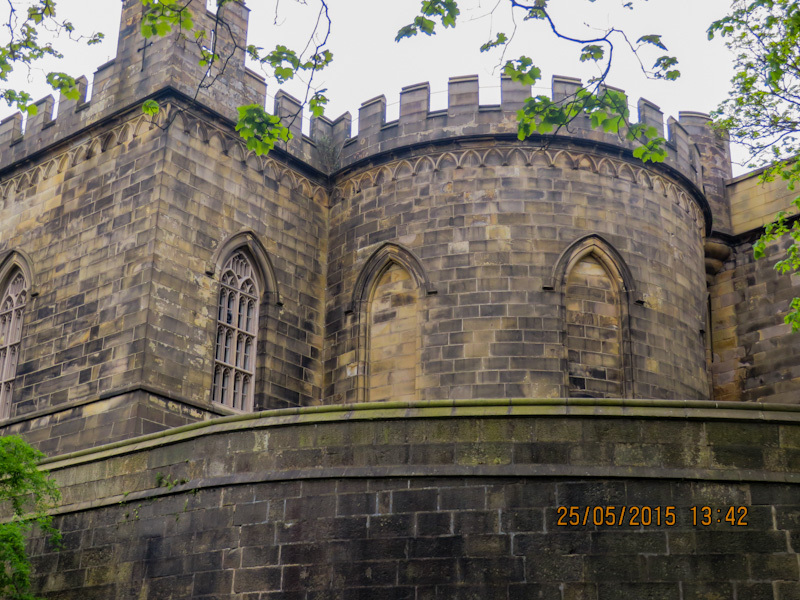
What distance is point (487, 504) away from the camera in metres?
11.0

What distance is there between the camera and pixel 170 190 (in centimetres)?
1712

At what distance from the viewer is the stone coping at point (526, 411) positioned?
434 inches

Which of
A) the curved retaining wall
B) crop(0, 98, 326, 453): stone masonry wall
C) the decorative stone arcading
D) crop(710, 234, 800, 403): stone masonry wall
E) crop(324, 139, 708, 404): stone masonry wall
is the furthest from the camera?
crop(710, 234, 800, 403): stone masonry wall

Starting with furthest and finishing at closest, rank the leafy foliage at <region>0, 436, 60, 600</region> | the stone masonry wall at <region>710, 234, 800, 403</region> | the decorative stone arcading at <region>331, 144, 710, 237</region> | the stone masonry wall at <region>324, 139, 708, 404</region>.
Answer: the stone masonry wall at <region>710, 234, 800, 403</region> < the decorative stone arcading at <region>331, 144, 710, 237</region> < the stone masonry wall at <region>324, 139, 708, 404</region> < the leafy foliage at <region>0, 436, 60, 600</region>

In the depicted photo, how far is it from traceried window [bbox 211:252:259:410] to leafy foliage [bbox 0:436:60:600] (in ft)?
13.7

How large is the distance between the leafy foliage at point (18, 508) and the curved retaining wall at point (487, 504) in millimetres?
1327

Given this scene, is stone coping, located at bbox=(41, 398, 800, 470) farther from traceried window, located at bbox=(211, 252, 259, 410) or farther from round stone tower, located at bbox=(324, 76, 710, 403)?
round stone tower, located at bbox=(324, 76, 710, 403)

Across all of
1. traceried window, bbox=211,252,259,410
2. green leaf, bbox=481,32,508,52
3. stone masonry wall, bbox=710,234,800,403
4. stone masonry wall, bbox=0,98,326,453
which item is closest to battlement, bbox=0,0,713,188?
stone masonry wall, bbox=0,98,326,453

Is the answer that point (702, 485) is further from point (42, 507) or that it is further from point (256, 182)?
point (256, 182)

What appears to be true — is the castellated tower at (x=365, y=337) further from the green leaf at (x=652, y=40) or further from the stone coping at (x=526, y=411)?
the green leaf at (x=652, y=40)
